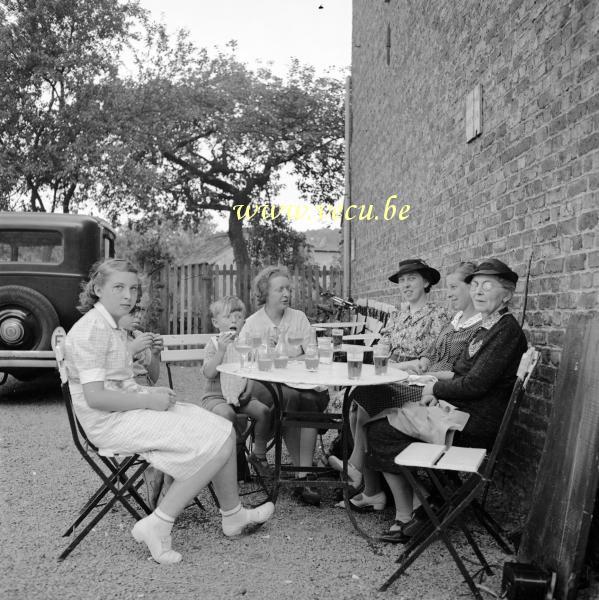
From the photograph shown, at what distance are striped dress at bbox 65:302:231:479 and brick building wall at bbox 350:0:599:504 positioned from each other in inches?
71.4

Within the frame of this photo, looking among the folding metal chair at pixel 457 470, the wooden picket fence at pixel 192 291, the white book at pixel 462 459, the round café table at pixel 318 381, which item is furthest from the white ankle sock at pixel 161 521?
the wooden picket fence at pixel 192 291

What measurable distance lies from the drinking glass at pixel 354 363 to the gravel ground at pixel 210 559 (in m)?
0.87

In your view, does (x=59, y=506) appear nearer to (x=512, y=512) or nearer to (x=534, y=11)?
(x=512, y=512)

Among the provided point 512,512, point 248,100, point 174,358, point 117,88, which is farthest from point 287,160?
point 512,512

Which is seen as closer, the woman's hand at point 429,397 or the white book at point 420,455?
the white book at point 420,455

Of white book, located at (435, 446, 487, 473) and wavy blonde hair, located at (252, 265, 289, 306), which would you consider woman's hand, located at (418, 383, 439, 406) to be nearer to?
white book, located at (435, 446, 487, 473)

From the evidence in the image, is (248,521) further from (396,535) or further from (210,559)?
(396,535)

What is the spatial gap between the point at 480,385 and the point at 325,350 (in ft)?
3.26

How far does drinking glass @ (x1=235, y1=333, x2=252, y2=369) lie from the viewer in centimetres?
380

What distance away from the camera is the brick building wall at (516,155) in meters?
3.25

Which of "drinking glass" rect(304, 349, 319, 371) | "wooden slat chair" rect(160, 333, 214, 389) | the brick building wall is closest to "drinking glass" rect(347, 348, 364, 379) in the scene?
"drinking glass" rect(304, 349, 319, 371)

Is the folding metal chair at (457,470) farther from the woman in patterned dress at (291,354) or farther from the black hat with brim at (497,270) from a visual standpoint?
the woman in patterned dress at (291,354)

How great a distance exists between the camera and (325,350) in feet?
13.0

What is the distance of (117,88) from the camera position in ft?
51.9
